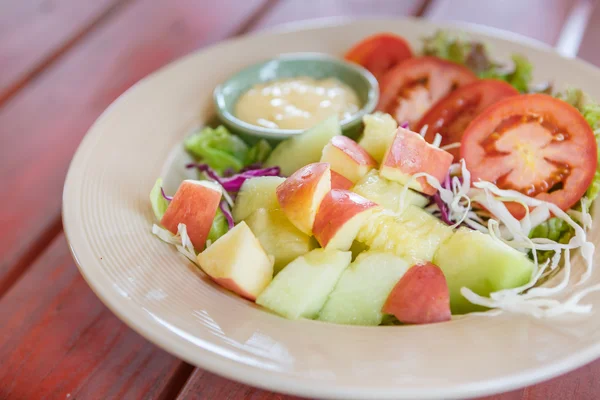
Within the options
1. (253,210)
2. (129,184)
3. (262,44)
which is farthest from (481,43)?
(129,184)

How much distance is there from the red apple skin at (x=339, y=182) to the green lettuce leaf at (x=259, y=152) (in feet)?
1.64

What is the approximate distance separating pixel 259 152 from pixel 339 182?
556 mm

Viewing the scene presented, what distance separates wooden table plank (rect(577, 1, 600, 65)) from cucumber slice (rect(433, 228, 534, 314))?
5.35 ft

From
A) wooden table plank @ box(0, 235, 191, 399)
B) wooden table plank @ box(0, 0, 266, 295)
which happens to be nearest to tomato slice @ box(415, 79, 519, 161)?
wooden table plank @ box(0, 235, 191, 399)

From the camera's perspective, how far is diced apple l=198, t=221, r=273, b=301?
135 centimetres

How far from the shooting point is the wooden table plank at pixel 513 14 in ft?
9.55

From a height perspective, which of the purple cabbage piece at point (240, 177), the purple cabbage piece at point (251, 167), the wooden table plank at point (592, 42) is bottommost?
the purple cabbage piece at point (251, 167)

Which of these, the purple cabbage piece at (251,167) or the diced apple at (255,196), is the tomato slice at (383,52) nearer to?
the purple cabbage piece at (251,167)

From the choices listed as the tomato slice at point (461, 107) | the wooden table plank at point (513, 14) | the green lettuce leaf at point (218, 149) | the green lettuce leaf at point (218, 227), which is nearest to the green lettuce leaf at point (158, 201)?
the green lettuce leaf at point (218, 227)

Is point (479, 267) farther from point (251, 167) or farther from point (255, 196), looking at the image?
point (251, 167)

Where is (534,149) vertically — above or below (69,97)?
above

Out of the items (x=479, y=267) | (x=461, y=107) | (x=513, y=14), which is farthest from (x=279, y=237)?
(x=513, y=14)

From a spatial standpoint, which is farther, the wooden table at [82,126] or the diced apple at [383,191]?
the diced apple at [383,191]

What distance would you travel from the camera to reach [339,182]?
1536mm
